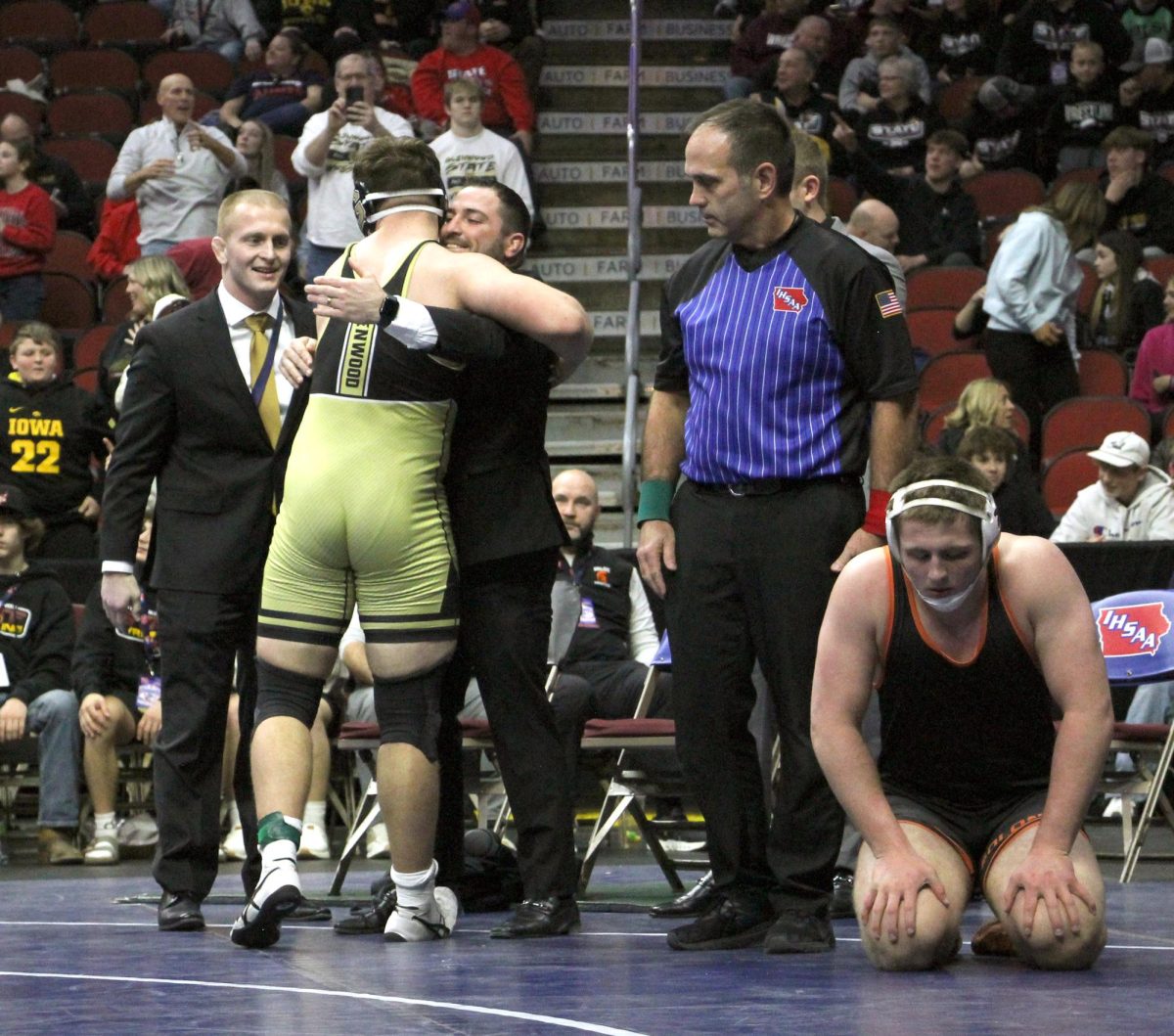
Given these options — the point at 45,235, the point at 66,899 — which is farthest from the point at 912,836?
the point at 45,235

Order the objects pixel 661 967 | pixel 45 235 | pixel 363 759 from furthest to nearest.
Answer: pixel 45 235, pixel 363 759, pixel 661 967

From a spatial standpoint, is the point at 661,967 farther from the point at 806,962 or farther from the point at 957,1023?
the point at 957,1023

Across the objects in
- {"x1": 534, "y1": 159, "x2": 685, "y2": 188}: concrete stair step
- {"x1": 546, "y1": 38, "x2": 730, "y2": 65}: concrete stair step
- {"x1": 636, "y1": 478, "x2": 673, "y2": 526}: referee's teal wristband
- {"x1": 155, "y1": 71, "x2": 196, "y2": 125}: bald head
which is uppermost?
{"x1": 546, "y1": 38, "x2": 730, "y2": 65}: concrete stair step

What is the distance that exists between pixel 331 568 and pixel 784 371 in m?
1.02

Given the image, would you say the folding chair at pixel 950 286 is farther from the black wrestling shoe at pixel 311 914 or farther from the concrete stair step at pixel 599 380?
the black wrestling shoe at pixel 311 914

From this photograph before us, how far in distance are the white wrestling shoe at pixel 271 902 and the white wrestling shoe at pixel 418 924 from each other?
0.91ft

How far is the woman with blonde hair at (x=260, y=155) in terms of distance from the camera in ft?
37.8

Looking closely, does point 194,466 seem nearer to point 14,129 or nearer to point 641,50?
point 14,129

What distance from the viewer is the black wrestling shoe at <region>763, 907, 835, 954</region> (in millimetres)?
4281

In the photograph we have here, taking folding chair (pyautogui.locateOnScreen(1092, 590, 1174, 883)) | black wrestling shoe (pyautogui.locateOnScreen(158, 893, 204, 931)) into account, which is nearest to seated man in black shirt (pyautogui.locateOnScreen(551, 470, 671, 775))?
folding chair (pyautogui.locateOnScreen(1092, 590, 1174, 883))

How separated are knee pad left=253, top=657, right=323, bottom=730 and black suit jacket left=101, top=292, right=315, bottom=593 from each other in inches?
21.2

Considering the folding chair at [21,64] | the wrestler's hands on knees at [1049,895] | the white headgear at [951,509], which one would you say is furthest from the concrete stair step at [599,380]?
the wrestler's hands on knees at [1049,895]

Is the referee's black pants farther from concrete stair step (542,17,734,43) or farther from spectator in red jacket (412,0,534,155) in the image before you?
concrete stair step (542,17,734,43)

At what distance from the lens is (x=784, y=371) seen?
4438mm
